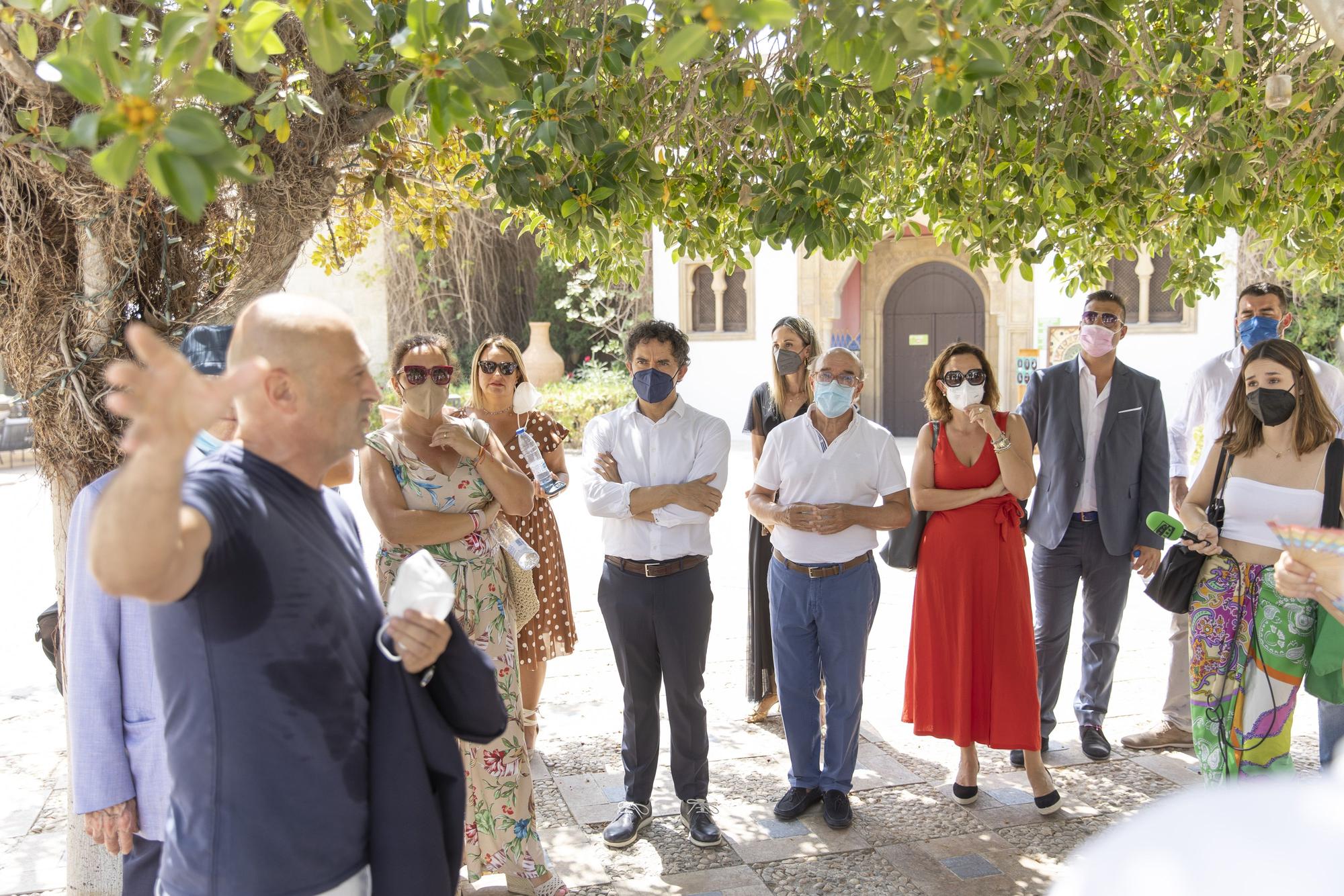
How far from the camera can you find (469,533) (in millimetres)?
3803

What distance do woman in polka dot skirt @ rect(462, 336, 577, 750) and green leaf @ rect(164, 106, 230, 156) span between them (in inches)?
125

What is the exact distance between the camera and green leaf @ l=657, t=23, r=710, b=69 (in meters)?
1.93

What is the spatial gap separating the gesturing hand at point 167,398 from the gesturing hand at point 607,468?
9.33 ft

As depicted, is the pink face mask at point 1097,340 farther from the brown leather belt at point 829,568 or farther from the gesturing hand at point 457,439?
the gesturing hand at point 457,439

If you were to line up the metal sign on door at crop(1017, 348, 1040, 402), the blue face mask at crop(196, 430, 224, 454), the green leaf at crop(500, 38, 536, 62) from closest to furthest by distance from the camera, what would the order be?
the green leaf at crop(500, 38, 536, 62) < the blue face mask at crop(196, 430, 224, 454) < the metal sign on door at crop(1017, 348, 1040, 402)

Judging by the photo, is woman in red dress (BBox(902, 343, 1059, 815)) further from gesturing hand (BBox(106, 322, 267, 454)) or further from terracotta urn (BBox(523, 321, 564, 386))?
terracotta urn (BBox(523, 321, 564, 386))

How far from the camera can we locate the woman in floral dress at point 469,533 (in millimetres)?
3688

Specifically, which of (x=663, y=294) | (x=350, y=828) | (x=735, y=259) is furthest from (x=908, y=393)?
(x=350, y=828)

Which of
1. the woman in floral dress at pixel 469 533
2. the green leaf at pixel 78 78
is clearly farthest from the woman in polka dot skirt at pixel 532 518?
the green leaf at pixel 78 78

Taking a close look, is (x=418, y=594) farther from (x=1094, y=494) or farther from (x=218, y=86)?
(x=1094, y=494)

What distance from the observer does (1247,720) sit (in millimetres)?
3930

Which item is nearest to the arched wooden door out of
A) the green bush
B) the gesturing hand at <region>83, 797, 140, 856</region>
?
the green bush

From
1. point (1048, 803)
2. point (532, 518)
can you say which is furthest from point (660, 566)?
point (1048, 803)

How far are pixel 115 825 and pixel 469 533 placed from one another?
148 cm
